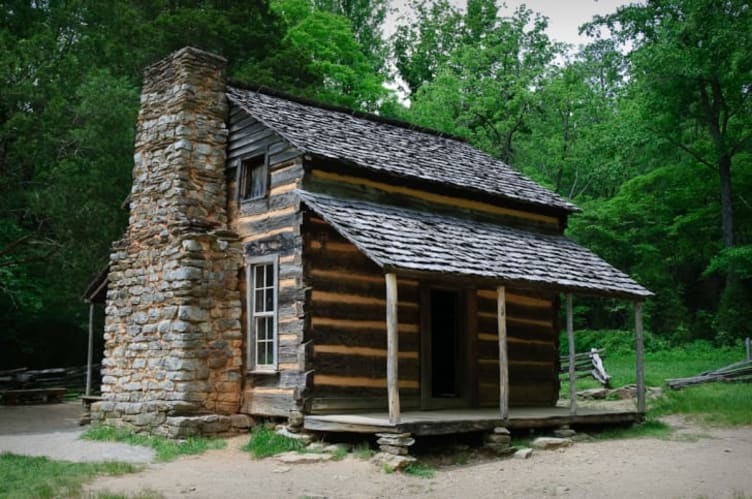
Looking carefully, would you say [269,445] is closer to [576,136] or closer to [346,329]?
[346,329]

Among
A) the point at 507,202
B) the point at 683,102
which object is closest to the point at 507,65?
the point at 683,102

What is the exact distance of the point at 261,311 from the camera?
42.8 feet

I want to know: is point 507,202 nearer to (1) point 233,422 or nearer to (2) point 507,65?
(1) point 233,422

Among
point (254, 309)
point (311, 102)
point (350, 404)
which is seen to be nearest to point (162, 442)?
point (254, 309)

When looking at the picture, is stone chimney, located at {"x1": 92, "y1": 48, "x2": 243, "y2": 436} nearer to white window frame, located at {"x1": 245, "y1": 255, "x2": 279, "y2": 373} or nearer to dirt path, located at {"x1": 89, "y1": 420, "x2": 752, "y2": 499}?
white window frame, located at {"x1": 245, "y1": 255, "x2": 279, "y2": 373}

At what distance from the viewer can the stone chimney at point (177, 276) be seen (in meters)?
12.7

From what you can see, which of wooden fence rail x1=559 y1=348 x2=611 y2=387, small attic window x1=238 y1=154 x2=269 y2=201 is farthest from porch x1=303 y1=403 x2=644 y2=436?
wooden fence rail x1=559 y1=348 x2=611 y2=387

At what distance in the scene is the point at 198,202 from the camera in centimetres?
1359

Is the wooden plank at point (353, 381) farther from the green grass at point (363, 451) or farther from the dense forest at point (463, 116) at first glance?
the dense forest at point (463, 116)

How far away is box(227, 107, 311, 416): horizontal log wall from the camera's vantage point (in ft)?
39.4

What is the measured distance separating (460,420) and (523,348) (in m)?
4.47

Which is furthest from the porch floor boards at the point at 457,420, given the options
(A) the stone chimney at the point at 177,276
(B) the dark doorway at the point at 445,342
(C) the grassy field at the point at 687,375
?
(A) the stone chimney at the point at 177,276

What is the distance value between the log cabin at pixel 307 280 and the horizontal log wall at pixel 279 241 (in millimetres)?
34

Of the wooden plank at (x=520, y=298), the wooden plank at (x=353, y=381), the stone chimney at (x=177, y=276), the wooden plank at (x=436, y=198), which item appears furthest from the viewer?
the wooden plank at (x=520, y=298)
